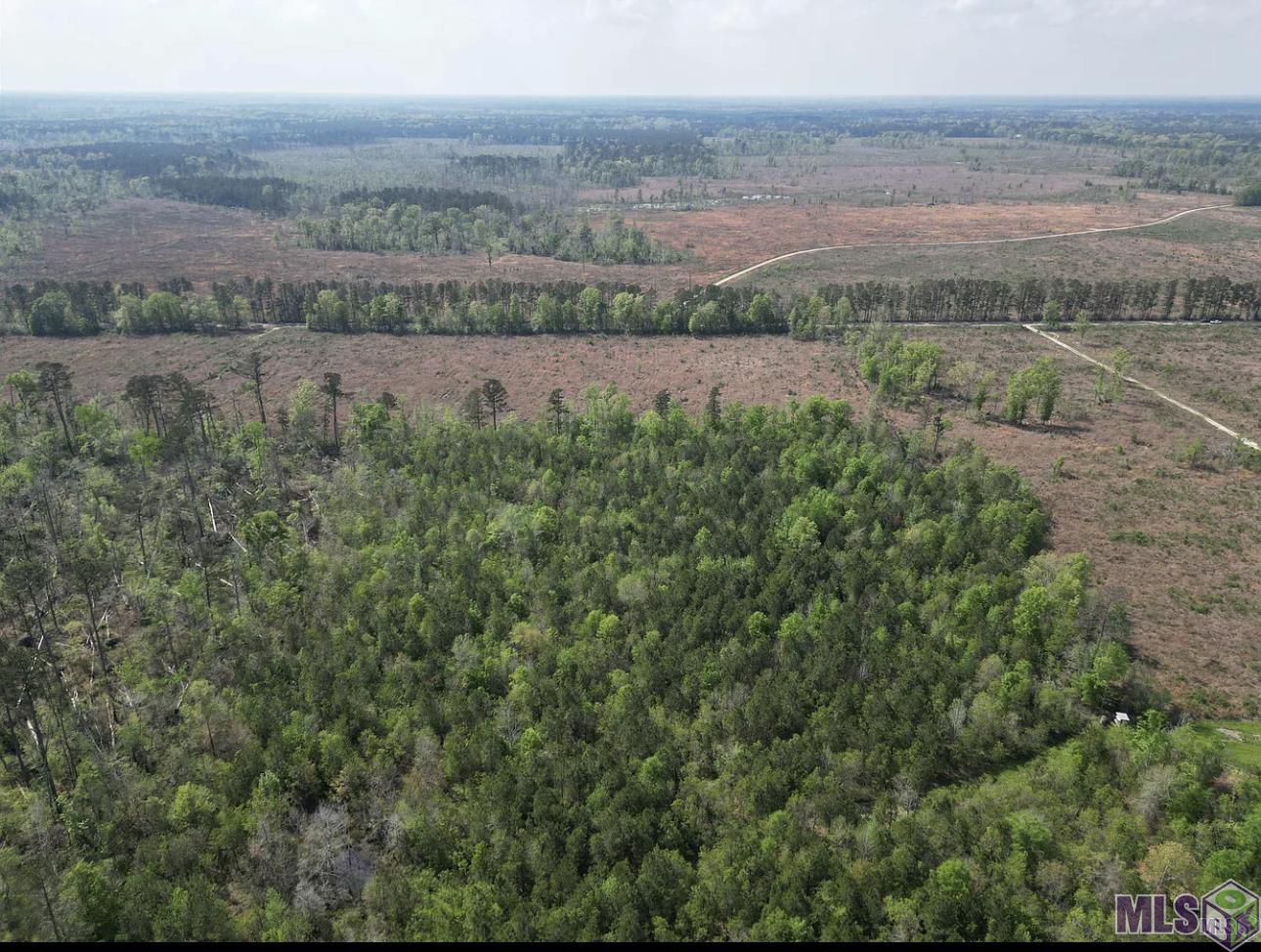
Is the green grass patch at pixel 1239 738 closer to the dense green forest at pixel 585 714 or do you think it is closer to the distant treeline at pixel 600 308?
the dense green forest at pixel 585 714

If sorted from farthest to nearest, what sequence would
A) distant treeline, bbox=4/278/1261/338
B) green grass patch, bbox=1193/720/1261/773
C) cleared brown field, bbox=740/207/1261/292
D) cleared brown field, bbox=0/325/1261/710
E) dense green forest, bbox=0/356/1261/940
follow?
cleared brown field, bbox=740/207/1261/292
distant treeline, bbox=4/278/1261/338
cleared brown field, bbox=0/325/1261/710
green grass patch, bbox=1193/720/1261/773
dense green forest, bbox=0/356/1261/940

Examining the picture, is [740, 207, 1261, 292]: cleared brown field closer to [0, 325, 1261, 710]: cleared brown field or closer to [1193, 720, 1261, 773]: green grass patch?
[0, 325, 1261, 710]: cleared brown field

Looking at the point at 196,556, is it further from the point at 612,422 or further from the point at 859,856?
the point at 859,856

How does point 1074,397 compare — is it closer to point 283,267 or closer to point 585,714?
point 585,714

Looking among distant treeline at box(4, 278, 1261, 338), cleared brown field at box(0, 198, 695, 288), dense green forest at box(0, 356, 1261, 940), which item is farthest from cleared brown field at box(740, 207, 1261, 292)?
Result: dense green forest at box(0, 356, 1261, 940)

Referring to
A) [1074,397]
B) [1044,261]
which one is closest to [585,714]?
[1074,397]

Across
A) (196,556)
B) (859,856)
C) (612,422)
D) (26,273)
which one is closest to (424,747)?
(859,856)
